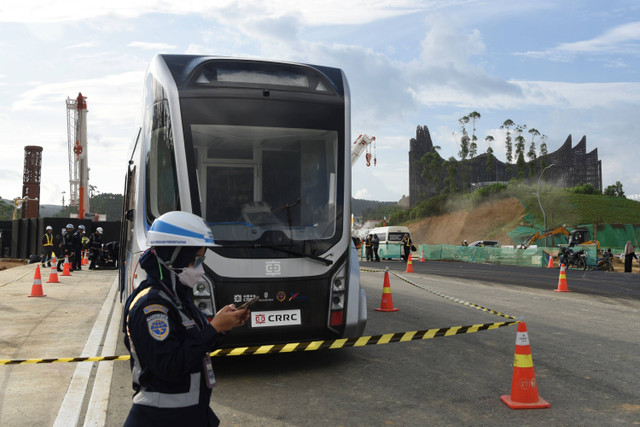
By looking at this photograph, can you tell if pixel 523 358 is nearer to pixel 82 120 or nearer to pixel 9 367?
pixel 9 367

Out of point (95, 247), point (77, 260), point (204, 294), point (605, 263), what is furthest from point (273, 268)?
point (605, 263)

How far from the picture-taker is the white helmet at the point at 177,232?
260 cm

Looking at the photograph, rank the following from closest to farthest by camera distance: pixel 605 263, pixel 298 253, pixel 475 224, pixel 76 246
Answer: pixel 298 253 → pixel 76 246 → pixel 605 263 → pixel 475 224

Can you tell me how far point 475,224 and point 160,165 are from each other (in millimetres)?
86173

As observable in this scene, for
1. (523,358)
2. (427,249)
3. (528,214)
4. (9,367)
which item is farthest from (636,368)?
(528,214)

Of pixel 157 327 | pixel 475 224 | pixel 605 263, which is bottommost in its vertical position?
pixel 605 263

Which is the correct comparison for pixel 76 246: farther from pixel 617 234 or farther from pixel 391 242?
pixel 617 234

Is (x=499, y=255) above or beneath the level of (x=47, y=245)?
beneath

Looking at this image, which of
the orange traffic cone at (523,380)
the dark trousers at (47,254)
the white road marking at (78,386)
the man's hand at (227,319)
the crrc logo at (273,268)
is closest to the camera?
the man's hand at (227,319)

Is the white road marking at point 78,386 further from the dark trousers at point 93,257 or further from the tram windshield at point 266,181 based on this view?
the dark trousers at point 93,257

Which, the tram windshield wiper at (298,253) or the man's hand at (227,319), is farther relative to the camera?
the tram windshield wiper at (298,253)

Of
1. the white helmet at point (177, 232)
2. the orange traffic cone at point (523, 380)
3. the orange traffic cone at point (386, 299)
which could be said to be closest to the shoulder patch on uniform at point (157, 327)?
the white helmet at point (177, 232)

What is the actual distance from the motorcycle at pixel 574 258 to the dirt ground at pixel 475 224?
48886 mm

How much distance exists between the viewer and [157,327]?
247 centimetres
